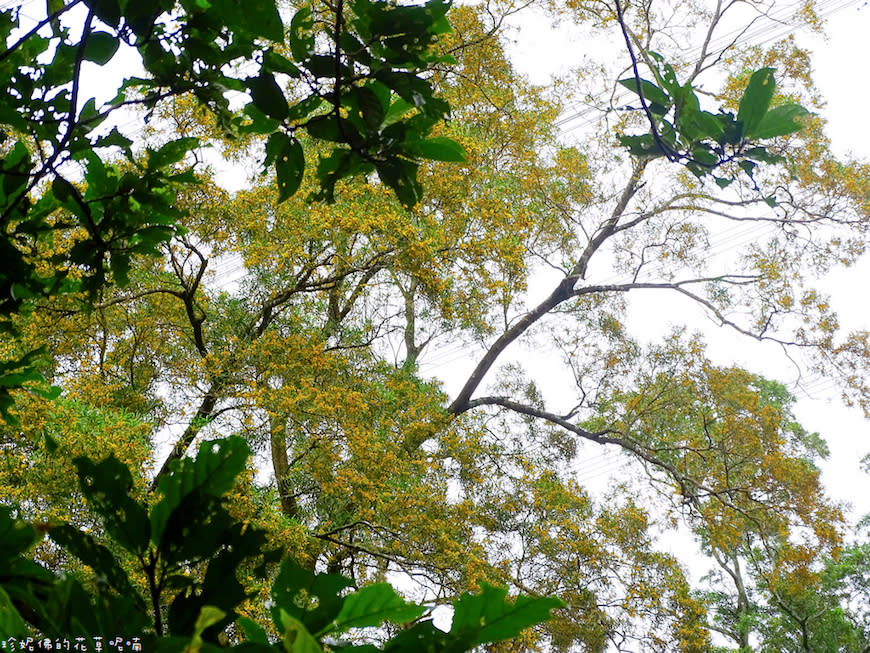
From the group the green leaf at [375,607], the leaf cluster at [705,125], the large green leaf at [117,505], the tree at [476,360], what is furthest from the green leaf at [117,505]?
the tree at [476,360]

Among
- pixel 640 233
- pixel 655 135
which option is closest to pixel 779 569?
pixel 640 233

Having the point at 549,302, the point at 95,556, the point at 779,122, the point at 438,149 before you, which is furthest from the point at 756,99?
the point at 549,302

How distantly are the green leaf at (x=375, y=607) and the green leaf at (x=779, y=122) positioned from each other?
52cm

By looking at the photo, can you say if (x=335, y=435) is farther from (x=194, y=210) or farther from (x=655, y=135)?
(x=655, y=135)

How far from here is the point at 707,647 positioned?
559 centimetres

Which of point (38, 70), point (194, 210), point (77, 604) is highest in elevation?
point (194, 210)

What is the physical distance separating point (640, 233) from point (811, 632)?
13.1ft

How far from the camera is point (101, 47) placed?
2.67 feet

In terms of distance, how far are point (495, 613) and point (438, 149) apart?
47 cm

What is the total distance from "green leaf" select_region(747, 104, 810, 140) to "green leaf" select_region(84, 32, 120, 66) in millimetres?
636

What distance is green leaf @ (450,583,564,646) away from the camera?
0.38 meters

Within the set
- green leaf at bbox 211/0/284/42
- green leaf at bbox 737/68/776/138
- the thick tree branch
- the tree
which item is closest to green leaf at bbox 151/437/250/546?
green leaf at bbox 211/0/284/42

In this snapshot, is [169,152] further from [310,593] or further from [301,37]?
[310,593]

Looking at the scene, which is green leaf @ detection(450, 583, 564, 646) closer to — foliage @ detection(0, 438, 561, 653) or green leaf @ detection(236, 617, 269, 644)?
foliage @ detection(0, 438, 561, 653)
